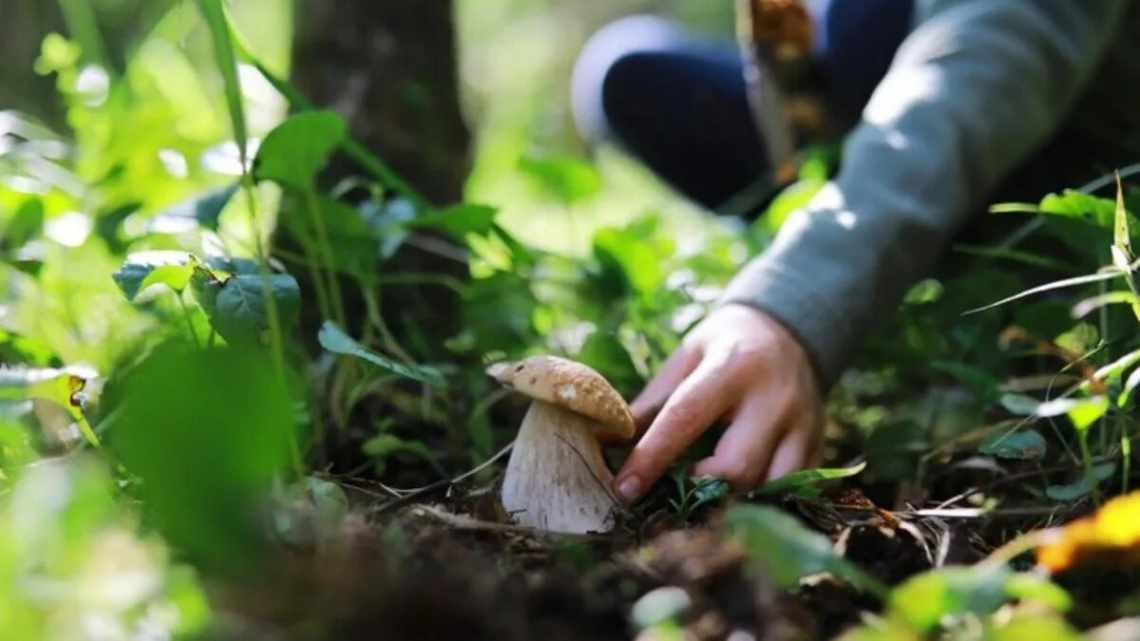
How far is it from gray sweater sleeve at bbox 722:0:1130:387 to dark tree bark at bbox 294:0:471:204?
588 mm

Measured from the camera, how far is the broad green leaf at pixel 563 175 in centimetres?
133

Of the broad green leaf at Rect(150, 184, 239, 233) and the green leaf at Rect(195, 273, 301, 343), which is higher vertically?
the broad green leaf at Rect(150, 184, 239, 233)

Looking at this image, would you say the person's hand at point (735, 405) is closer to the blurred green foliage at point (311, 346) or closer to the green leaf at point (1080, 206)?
the blurred green foliage at point (311, 346)

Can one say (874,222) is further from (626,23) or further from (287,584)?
(626,23)

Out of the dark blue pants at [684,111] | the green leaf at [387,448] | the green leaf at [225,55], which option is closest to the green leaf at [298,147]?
the green leaf at [225,55]

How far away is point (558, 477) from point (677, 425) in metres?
0.11

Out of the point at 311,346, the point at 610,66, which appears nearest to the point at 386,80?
the point at 311,346

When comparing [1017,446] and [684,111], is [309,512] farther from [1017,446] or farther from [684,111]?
[684,111]

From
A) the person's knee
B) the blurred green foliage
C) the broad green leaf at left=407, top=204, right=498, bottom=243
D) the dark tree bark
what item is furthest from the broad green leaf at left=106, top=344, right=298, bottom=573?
the person's knee

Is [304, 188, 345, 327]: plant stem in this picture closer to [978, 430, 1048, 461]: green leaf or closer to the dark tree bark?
the dark tree bark

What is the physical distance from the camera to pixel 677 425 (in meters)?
0.87

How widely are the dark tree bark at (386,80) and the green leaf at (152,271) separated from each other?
0.68 metres

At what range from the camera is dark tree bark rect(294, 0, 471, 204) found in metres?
1.46

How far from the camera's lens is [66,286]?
1.21 meters
